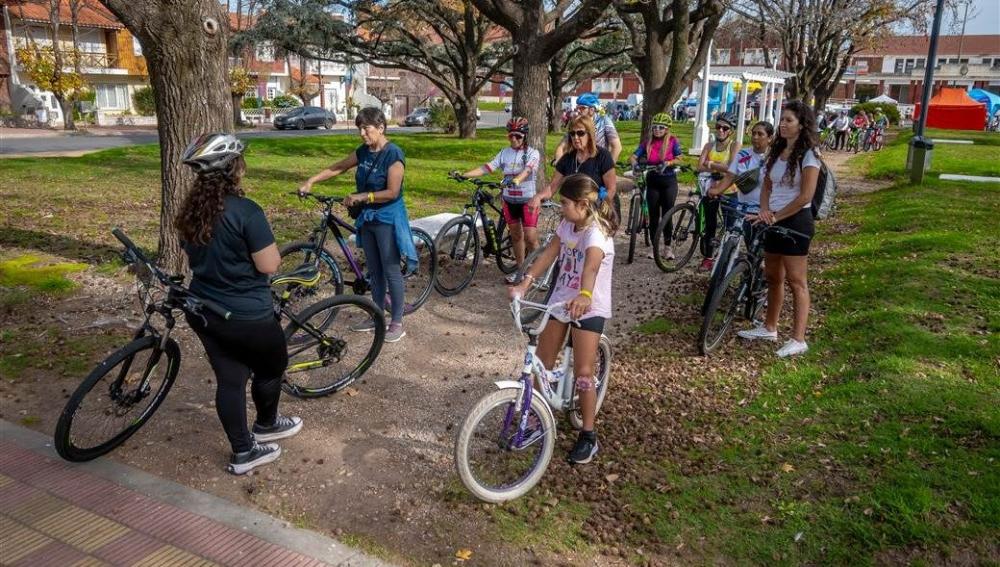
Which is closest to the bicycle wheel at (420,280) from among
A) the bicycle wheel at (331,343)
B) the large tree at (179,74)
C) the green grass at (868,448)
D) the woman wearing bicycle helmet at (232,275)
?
the bicycle wheel at (331,343)

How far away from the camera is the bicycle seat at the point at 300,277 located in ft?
15.9

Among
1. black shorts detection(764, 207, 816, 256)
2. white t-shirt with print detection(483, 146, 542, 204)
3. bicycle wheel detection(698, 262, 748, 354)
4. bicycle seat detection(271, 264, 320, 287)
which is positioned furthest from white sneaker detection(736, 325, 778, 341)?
bicycle seat detection(271, 264, 320, 287)

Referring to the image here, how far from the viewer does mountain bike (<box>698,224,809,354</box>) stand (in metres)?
5.51

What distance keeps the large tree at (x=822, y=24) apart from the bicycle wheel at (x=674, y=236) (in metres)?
16.5

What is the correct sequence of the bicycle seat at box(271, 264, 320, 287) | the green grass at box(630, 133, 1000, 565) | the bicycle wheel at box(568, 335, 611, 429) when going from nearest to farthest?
the green grass at box(630, 133, 1000, 565), the bicycle wheel at box(568, 335, 611, 429), the bicycle seat at box(271, 264, 320, 287)

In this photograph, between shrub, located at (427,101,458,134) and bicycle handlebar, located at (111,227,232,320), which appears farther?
shrub, located at (427,101,458,134)

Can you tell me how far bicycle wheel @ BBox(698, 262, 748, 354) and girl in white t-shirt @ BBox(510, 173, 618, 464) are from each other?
6.16 ft

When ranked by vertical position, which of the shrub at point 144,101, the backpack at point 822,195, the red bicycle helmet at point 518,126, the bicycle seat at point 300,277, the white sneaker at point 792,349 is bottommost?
the white sneaker at point 792,349

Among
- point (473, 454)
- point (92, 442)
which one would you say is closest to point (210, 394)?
point (92, 442)

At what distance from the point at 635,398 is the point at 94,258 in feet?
20.9

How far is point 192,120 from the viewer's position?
6.69 m

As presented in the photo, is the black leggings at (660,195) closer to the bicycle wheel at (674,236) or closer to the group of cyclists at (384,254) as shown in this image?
the bicycle wheel at (674,236)

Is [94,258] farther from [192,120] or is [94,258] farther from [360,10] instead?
Result: [360,10]

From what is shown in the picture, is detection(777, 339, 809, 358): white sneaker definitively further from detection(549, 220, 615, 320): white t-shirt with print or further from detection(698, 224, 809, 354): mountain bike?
detection(549, 220, 615, 320): white t-shirt with print
